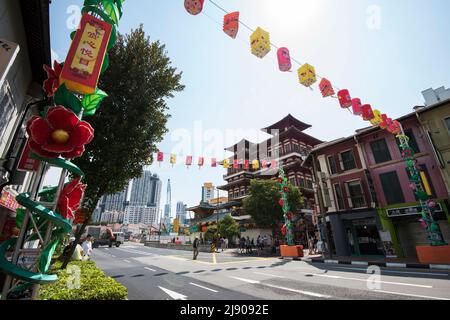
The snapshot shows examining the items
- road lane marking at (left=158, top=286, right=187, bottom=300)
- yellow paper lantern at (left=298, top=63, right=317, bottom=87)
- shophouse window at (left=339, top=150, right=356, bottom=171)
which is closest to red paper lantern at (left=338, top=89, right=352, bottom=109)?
yellow paper lantern at (left=298, top=63, right=317, bottom=87)

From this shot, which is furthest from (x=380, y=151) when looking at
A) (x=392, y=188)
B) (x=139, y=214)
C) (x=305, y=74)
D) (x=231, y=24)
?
(x=139, y=214)

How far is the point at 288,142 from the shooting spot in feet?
114

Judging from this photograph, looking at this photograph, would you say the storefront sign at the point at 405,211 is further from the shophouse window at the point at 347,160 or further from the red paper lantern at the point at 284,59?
the red paper lantern at the point at 284,59

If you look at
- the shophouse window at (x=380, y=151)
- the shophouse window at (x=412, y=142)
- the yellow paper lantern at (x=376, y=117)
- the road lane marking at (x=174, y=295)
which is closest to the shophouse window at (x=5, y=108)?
the road lane marking at (x=174, y=295)

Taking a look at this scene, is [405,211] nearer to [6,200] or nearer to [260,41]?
[260,41]

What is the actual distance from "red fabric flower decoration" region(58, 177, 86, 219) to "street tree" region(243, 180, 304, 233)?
76.0ft

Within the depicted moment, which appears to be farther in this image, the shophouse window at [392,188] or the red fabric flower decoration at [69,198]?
the shophouse window at [392,188]

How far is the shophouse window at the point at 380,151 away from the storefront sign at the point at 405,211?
381 centimetres

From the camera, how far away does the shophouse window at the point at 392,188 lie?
15.7 meters

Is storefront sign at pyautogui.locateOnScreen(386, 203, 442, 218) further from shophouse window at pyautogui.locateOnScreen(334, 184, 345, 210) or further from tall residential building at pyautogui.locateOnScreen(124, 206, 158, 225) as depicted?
tall residential building at pyautogui.locateOnScreen(124, 206, 158, 225)

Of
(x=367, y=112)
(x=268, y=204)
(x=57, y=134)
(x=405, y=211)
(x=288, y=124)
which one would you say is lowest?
(x=57, y=134)

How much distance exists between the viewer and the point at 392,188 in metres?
16.1

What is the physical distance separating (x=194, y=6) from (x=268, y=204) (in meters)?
21.1
